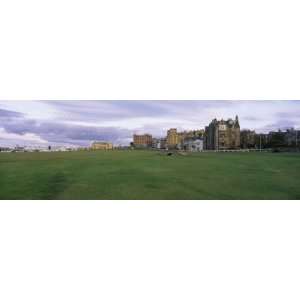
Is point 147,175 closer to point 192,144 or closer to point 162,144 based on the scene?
point 162,144

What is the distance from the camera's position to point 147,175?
14.9 ft

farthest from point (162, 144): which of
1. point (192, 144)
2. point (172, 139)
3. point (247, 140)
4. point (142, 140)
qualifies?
point (247, 140)

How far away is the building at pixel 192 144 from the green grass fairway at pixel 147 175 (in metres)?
0.11

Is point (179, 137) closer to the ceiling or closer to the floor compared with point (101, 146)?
closer to the ceiling

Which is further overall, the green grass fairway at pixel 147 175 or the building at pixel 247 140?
the building at pixel 247 140

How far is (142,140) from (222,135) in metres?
1.04

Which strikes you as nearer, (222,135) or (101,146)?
(222,135)

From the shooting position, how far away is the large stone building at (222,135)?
14.7 ft

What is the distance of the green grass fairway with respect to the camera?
4.46 metres

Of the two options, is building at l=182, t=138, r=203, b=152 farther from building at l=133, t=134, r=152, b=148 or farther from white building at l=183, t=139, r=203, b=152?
building at l=133, t=134, r=152, b=148

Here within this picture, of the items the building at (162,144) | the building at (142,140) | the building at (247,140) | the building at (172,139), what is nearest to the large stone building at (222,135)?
the building at (247,140)

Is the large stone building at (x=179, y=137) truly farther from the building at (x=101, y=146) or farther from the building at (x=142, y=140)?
the building at (x=101, y=146)

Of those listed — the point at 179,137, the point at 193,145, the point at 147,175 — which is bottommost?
the point at 147,175
